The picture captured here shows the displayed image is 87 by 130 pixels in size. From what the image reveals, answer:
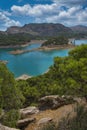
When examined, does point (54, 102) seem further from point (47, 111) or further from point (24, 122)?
point (24, 122)

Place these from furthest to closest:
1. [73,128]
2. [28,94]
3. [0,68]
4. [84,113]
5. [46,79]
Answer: [46,79] < [28,94] < [0,68] < [84,113] < [73,128]

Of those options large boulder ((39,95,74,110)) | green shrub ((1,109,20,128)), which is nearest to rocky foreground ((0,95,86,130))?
large boulder ((39,95,74,110))

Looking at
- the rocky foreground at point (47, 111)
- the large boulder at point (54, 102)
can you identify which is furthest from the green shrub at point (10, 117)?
the large boulder at point (54, 102)

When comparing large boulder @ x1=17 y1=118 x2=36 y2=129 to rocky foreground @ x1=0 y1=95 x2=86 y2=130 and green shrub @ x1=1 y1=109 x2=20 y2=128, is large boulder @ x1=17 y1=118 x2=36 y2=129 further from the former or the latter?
green shrub @ x1=1 y1=109 x2=20 y2=128

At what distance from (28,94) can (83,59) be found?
9.83 metres

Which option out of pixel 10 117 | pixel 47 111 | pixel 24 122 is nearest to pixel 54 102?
pixel 47 111

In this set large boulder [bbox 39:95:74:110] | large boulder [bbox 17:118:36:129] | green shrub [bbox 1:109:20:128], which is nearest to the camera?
green shrub [bbox 1:109:20:128]

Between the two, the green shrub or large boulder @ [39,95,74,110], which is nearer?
the green shrub

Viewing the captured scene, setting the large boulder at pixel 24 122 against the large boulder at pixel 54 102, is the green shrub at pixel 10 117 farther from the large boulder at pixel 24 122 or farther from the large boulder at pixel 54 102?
the large boulder at pixel 54 102

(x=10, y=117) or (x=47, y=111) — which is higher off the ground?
(x=10, y=117)

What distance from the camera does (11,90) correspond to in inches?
749

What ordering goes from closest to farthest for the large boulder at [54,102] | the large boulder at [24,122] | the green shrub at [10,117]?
the green shrub at [10,117] < the large boulder at [24,122] < the large boulder at [54,102]

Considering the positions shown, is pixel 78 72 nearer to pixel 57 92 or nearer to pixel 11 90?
pixel 11 90

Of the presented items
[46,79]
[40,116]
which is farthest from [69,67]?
[46,79]
